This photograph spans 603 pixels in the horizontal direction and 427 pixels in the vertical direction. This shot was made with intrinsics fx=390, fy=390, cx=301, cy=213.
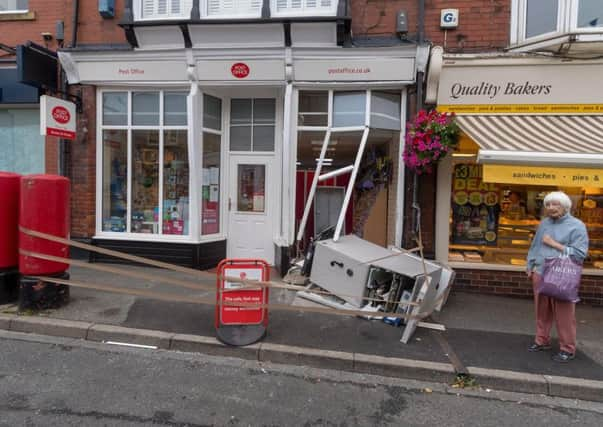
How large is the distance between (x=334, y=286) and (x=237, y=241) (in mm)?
2878

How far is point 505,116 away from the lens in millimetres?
5996

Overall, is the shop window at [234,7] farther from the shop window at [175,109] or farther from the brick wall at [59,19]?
the brick wall at [59,19]

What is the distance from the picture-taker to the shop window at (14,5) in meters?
7.51

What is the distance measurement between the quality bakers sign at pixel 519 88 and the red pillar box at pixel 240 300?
4058 mm

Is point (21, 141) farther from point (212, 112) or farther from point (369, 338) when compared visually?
point (369, 338)

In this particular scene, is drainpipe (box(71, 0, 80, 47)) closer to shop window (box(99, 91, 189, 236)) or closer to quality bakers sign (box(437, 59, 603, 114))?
shop window (box(99, 91, 189, 236))

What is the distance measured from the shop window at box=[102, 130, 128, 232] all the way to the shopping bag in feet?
22.6

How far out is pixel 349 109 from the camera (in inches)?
259

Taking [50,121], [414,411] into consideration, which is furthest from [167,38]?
[414,411]

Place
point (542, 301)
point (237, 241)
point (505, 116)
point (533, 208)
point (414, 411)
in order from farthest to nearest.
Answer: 1. point (237, 241)
2. point (533, 208)
3. point (505, 116)
4. point (542, 301)
5. point (414, 411)

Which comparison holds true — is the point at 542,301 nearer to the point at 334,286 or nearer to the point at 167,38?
the point at 334,286

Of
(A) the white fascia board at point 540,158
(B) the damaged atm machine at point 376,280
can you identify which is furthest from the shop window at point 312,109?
(A) the white fascia board at point 540,158

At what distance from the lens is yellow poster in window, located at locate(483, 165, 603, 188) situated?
5.36 metres

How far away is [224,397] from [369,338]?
71.2 inches
